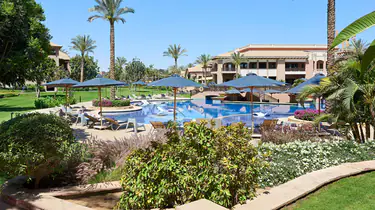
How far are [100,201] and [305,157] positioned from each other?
14.2ft

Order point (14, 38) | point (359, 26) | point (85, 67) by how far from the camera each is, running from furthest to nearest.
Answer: point (85, 67), point (14, 38), point (359, 26)

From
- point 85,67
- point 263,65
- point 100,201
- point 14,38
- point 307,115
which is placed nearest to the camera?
point 100,201

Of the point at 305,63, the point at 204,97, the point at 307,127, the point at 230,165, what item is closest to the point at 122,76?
the point at 204,97

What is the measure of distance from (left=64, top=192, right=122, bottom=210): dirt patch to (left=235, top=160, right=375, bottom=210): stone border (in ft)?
7.05

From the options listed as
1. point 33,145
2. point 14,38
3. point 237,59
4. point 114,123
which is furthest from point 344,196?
point 237,59

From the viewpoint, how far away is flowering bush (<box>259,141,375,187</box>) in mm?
5579

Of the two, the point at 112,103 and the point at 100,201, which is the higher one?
the point at 112,103

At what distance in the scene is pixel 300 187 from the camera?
4613 millimetres

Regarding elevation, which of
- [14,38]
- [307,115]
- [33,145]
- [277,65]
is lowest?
[307,115]

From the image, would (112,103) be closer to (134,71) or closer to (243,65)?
(243,65)

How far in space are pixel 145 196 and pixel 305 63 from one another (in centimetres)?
5775

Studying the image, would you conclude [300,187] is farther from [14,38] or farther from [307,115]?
[14,38]

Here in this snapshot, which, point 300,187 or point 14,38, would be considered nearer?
point 300,187

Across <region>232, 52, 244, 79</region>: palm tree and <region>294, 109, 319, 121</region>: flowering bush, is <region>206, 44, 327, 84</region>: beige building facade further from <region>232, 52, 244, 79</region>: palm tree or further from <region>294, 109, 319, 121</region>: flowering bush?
<region>294, 109, 319, 121</region>: flowering bush
